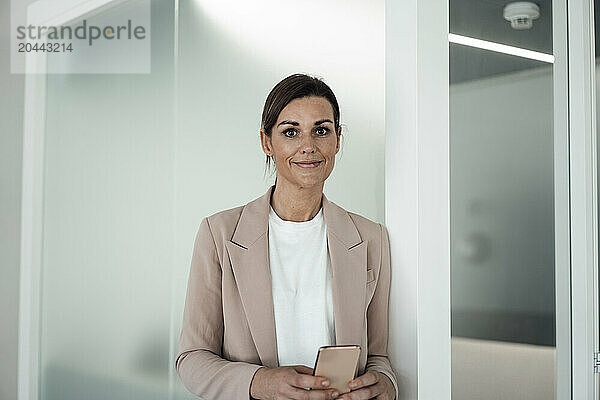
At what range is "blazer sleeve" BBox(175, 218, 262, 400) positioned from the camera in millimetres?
1877

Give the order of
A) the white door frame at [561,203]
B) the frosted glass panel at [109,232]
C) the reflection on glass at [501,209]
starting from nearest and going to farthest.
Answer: the frosted glass panel at [109,232] < the reflection on glass at [501,209] < the white door frame at [561,203]

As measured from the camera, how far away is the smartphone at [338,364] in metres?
1.80

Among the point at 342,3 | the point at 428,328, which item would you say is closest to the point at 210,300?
the point at 428,328

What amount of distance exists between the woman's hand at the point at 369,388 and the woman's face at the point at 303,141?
1.58ft

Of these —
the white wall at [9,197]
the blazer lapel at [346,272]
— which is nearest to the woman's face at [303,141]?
the blazer lapel at [346,272]

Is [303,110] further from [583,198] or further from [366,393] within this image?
[583,198]

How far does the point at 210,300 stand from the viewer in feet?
6.30

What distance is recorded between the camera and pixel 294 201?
1.96m

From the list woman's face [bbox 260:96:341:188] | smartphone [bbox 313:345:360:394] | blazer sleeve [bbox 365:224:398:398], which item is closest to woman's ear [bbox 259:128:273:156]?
woman's face [bbox 260:96:341:188]

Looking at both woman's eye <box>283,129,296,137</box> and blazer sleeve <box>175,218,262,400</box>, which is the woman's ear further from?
blazer sleeve <box>175,218,262,400</box>

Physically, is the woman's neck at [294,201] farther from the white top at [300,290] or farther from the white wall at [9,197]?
the white wall at [9,197]

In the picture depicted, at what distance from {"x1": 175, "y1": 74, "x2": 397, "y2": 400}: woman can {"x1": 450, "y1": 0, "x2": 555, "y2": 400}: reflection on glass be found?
1.02 feet

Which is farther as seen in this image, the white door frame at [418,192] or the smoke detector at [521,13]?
the smoke detector at [521,13]

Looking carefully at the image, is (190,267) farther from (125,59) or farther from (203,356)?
(125,59)
